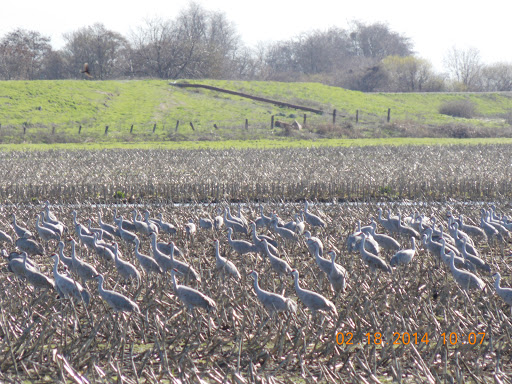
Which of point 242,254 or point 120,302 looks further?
point 242,254

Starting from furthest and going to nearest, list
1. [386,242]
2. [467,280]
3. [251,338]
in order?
[386,242]
[467,280]
[251,338]

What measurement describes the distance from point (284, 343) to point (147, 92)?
187ft

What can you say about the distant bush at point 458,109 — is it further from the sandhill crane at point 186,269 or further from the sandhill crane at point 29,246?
the sandhill crane at point 186,269

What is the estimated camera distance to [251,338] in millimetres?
7289

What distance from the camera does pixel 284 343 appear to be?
7.07 metres

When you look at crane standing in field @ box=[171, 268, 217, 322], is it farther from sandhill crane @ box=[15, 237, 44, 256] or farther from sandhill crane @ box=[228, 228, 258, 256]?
sandhill crane @ box=[15, 237, 44, 256]

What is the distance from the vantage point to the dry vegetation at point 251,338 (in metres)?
6.36

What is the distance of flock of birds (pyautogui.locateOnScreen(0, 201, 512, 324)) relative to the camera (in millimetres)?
7934

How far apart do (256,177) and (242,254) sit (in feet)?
35.5

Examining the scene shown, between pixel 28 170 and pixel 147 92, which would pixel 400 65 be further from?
pixel 28 170

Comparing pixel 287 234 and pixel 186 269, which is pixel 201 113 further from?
pixel 186 269

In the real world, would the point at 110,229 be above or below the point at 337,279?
below

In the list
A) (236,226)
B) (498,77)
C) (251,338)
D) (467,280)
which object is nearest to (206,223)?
(236,226)
